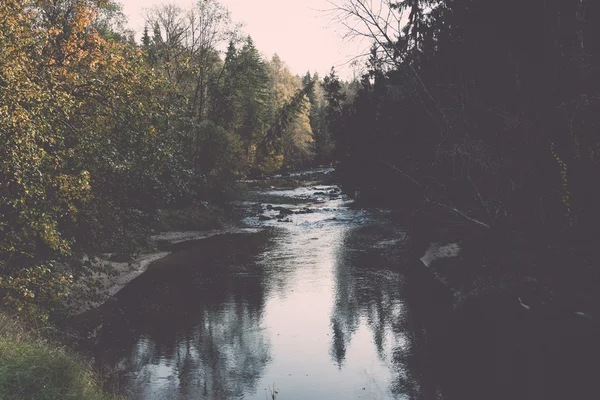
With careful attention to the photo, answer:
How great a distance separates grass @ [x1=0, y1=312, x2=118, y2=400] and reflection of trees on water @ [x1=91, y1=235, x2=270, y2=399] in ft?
13.8

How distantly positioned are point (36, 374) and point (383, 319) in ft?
43.4

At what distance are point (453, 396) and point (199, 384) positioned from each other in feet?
20.9

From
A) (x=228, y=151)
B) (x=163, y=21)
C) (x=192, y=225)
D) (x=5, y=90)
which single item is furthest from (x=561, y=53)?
(x=163, y=21)

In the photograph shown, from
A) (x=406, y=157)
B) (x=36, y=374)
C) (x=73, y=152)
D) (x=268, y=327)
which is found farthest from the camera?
(x=268, y=327)

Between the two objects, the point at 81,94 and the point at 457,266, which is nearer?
the point at 81,94

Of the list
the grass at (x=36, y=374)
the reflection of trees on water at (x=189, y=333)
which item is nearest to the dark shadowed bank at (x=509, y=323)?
the reflection of trees on water at (x=189, y=333)

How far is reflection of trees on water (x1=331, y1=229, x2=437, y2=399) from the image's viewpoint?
49.5 ft

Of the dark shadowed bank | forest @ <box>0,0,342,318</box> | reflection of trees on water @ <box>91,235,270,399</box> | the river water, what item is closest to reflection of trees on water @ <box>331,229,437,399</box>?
the river water

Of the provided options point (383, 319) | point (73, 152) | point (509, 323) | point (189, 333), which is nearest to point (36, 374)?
point (73, 152)

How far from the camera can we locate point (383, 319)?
64.5 feet

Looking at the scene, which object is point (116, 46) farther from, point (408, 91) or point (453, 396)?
point (453, 396)

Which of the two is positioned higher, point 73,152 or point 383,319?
point 73,152

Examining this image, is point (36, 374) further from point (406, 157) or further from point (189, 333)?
point (406, 157)

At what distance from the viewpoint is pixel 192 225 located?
38031mm
